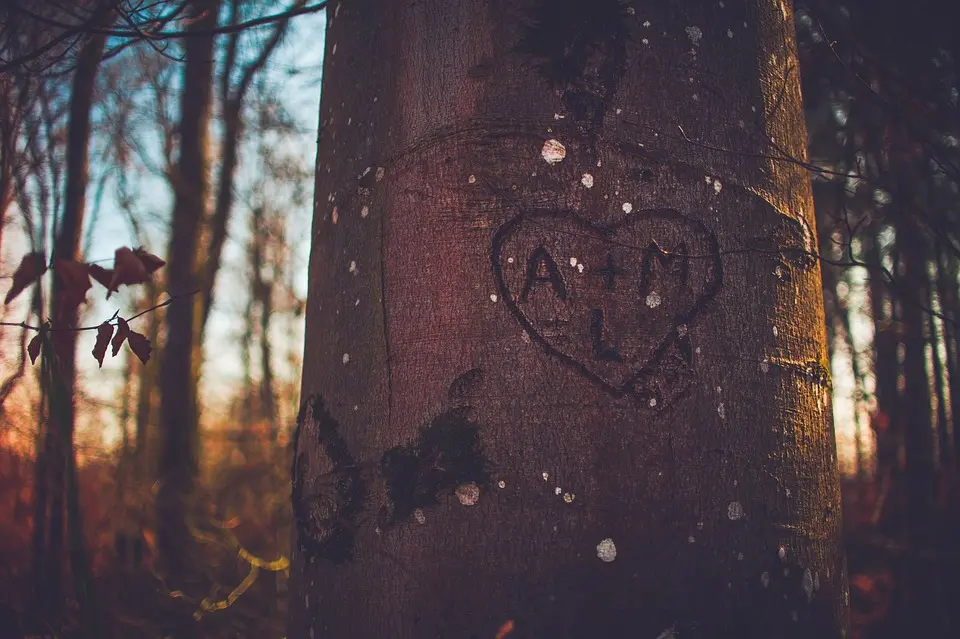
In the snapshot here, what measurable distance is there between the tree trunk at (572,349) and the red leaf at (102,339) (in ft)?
1.73

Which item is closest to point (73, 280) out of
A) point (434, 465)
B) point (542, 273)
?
point (434, 465)

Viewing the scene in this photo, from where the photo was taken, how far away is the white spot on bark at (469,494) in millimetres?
1364

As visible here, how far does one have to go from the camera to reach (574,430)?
4.45 ft

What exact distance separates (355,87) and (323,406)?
0.76 metres

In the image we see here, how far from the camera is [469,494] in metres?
1.37

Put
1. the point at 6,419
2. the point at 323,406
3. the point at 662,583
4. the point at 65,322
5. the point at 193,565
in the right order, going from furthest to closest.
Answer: the point at 193,565, the point at 6,419, the point at 65,322, the point at 323,406, the point at 662,583

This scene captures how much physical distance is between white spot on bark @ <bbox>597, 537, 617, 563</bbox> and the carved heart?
279 millimetres

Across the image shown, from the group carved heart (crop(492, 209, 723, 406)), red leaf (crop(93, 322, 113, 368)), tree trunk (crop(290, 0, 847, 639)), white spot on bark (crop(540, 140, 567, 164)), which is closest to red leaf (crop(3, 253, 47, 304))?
red leaf (crop(93, 322, 113, 368))

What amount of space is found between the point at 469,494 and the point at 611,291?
484mm

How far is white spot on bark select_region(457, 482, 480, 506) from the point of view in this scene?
4.48 ft

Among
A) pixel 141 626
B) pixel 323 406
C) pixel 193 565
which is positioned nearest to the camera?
pixel 323 406

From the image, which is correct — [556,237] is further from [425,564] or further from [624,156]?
[425,564]

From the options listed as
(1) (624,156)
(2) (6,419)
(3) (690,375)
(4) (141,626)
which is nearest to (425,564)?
(3) (690,375)

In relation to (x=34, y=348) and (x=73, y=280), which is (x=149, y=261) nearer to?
(x=73, y=280)
